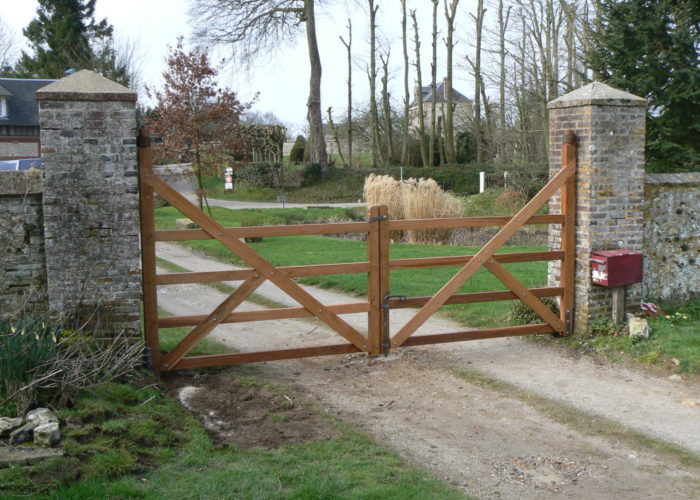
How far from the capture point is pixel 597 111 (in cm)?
812

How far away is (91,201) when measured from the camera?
21.4 feet

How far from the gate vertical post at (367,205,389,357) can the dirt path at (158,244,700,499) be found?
323mm

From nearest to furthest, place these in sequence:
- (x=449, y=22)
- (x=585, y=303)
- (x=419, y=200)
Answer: (x=585, y=303) < (x=419, y=200) < (x=449, y=22)

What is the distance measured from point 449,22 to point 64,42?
1967 cm

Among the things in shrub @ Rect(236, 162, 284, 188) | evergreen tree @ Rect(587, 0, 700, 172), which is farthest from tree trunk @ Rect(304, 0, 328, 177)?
evergreen tree @ Rect(587, 0, 700, 172)

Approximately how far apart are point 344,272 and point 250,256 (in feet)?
3.22

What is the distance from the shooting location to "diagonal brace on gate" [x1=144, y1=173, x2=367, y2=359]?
681cm

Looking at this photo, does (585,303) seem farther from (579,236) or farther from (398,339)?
(398,339)

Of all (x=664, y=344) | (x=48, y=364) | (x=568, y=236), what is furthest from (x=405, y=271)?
(x=48, y=364)

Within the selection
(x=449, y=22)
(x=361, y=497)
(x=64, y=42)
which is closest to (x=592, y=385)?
(x=361, y=497)

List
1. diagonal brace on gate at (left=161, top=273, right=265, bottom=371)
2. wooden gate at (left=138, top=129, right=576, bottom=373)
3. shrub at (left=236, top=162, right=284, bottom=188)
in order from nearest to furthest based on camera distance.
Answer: wooden gate at (left=138, top=129, right=576, bottom=373) < diagonal brace on gate at (left=161, top=273, right=265, bottom=371) < shrub at (left=236, top=162, right=284, bottom=188)

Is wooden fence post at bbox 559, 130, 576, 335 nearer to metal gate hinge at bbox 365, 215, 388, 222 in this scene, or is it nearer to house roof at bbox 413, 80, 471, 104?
metal gate hinge at bbox 365, 215, 388, 222

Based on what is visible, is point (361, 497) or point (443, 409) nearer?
point (361, 497)

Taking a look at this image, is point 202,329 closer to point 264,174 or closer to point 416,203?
point 416,203
